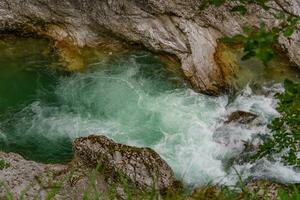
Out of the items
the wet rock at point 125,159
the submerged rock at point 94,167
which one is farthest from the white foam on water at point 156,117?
the submerged rock at point 94,167

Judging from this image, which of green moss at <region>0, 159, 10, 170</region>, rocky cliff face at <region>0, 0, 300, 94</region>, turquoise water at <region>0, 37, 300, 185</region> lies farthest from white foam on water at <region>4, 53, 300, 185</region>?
green moss at <region>0, 159, 10, 170</region>

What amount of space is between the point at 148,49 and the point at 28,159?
15.0ft

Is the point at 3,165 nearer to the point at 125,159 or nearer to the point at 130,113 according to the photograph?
the point at 125,159

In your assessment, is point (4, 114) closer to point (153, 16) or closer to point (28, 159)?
point (28, 159)

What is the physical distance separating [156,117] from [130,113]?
667 mm

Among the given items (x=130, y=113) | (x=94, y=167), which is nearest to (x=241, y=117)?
(x=130, y=113)

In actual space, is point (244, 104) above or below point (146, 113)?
above

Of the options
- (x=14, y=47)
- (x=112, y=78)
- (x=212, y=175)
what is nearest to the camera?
(x=212, y=175)

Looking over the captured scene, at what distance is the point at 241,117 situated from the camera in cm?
1235

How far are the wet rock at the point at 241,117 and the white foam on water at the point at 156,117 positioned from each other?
148mm

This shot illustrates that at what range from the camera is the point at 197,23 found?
1342 cm

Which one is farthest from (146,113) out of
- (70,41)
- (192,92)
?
(70,41)

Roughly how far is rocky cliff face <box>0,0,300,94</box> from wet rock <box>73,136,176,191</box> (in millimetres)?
3251

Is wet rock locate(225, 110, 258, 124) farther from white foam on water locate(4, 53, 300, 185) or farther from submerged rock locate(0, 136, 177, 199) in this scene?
submerged rock locate(0, 136, 177, 199)
